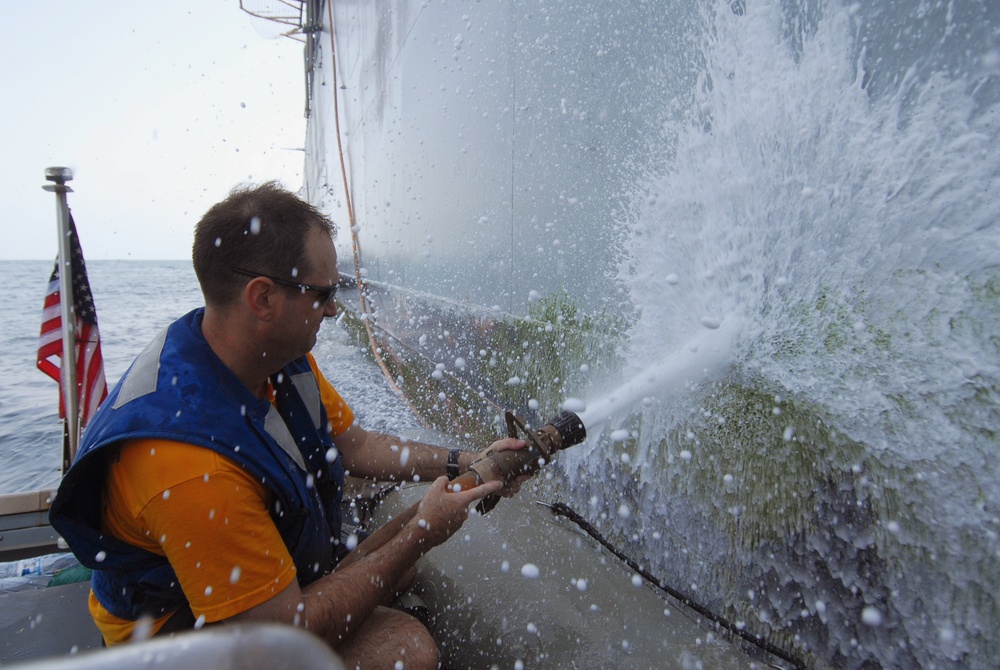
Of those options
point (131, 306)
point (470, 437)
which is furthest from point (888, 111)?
point (131, 306)

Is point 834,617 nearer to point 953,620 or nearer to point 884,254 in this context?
point 953,620

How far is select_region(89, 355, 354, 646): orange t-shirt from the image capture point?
4.86 ft

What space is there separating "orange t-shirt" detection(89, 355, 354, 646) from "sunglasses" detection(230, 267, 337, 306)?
0.55 meters

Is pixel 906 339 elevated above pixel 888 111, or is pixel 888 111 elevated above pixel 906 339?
pixel 888 111

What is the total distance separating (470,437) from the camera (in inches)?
186

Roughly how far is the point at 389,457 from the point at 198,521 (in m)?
1.09

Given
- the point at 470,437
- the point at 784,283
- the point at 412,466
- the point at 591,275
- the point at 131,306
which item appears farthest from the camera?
the point at 131,306

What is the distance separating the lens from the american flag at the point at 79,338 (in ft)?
12.5

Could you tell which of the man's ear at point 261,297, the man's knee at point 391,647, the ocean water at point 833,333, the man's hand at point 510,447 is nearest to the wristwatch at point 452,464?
the man's hand at point 510,447

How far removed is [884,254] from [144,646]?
1.94m

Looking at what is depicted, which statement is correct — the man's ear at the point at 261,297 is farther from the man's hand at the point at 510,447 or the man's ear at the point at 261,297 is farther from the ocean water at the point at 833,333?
the ocean water at the point at 833,333

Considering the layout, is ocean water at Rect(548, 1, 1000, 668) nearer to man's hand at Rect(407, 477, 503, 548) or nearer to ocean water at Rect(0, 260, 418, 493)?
man's hand at Rect(407, 477, 503, 548)

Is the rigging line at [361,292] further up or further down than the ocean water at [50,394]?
further up

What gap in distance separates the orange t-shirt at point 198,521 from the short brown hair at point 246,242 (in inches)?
21.2
